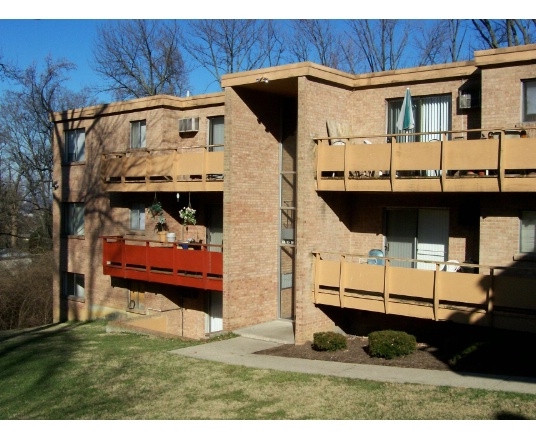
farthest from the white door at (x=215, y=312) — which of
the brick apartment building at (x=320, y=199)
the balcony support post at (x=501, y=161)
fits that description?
the balcony support post at (x=501, y=161)

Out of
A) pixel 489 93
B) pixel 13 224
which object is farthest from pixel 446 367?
pixel 13 224

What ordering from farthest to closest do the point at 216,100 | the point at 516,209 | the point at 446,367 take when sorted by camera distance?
the point at 216,100 → the point at 516,209 → the point at 446,367

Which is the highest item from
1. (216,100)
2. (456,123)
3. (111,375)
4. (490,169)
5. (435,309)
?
(216,100)

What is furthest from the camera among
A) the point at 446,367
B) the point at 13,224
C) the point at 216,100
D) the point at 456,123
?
the point at 13,224

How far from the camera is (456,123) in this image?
16.5 meters

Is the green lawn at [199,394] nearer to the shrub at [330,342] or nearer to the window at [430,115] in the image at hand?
the shrub at [330,342]

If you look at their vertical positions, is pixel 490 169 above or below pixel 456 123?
below

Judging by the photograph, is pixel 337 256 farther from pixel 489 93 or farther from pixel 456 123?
pixel 489 93

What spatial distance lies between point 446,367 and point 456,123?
6365mm

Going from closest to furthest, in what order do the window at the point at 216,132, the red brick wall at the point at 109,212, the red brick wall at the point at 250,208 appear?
the red brick wall at the point at 250,208, the window at the point at 216,132, the red brick wall at the point at 109,212

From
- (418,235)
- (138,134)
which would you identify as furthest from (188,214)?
(418,235)

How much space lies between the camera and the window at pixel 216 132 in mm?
21750

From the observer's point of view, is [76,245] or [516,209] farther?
[76,245]

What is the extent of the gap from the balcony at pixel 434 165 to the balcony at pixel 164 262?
16.0 ft
